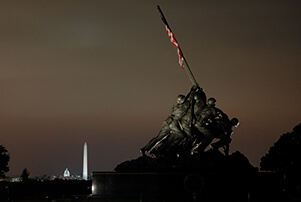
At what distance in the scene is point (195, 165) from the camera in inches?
1011

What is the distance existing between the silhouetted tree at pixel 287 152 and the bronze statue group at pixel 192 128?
88.6ft

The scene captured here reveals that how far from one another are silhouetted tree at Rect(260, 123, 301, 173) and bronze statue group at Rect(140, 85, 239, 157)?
88.6ft

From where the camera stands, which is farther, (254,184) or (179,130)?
(179,130)

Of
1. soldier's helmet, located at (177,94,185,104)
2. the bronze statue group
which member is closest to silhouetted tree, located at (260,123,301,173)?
the bronze statue group

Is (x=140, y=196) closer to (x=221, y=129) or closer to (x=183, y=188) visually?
(x=183, y=188)

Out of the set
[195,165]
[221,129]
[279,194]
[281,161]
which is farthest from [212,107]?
[281,161]

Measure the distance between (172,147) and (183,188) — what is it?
2857 mm

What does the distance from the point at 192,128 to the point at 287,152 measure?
29715 millimetres

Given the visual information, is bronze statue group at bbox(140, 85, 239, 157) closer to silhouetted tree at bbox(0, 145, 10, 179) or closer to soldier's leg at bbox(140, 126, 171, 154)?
soldier's leg at bbox(140, 126, 171, 154)

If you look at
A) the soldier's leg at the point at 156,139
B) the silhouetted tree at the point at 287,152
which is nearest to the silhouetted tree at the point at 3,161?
the silhouetted tree at the point at 287,152

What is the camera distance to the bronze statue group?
2666 centimetres

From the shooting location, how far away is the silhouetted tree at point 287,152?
53.3 metres

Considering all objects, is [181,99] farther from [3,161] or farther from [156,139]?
[3,161]

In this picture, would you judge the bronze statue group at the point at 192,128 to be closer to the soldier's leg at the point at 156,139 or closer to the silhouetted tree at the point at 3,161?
the soldier's leg at the point at 156,139
